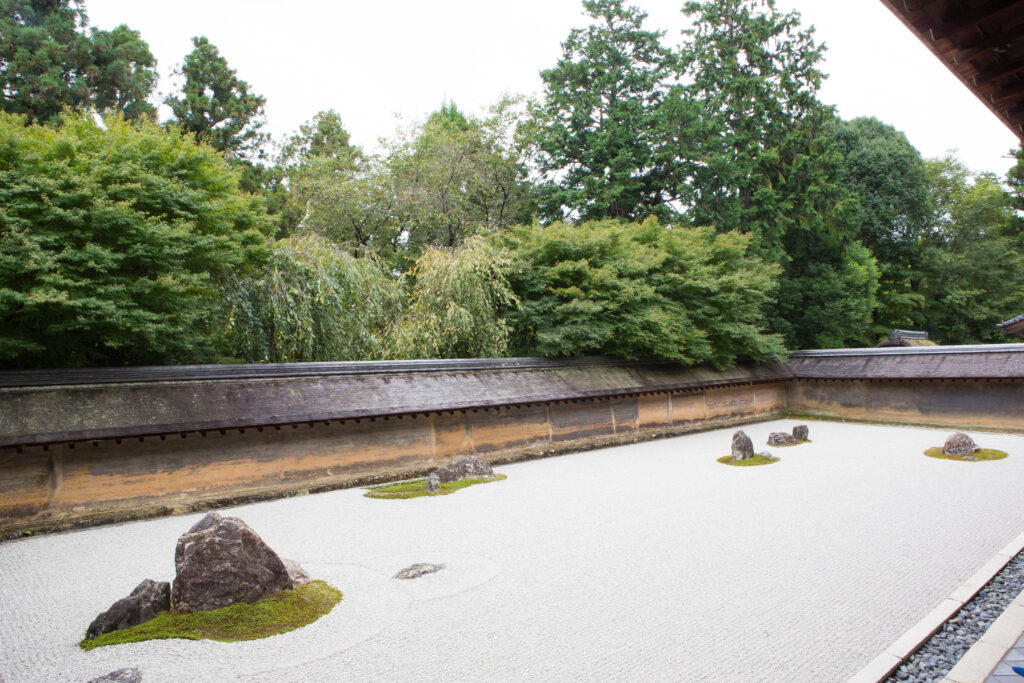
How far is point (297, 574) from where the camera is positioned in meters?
5.16

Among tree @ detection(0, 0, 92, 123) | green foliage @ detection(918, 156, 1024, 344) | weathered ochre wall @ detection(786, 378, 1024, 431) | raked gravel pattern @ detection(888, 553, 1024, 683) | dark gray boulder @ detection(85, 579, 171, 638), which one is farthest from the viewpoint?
green foliage @ detection(918, 156, 1024, 344)

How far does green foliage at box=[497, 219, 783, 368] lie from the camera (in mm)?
Result: 14039

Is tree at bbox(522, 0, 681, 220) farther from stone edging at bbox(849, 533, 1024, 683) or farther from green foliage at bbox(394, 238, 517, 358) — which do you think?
stone edging at bbox(849, 533, 1024, 683)

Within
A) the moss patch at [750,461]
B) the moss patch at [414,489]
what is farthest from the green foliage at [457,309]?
the moss patch at [750,461]

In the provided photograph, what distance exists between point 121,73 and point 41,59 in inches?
101

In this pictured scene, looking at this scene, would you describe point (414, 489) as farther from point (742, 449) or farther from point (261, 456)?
point (742, 449)

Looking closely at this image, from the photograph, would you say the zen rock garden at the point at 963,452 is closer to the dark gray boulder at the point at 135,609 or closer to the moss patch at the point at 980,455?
the moss patch at the point at 980,455

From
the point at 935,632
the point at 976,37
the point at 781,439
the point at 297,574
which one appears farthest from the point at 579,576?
the point at 781,439

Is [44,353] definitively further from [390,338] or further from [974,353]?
[974,353]

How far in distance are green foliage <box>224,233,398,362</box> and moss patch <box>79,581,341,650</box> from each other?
7.20 m

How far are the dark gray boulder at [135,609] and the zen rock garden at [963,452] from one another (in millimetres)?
12382

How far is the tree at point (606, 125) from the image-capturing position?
21.7 meters

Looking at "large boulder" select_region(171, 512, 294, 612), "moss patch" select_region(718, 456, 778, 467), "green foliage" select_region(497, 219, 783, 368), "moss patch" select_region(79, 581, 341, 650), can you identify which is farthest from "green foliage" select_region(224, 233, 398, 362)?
"moss patch" select_region(718, 456, 778, 467)

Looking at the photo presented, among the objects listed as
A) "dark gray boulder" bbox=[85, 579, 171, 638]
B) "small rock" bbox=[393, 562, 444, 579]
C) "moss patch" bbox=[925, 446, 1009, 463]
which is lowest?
"moss patch" bbox=[925, 446, 1009, 463]
